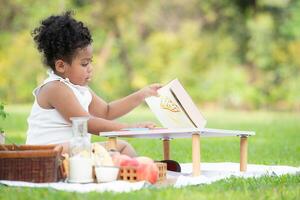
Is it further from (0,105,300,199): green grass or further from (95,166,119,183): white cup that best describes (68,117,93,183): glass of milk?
(0,105,300,199): green grass

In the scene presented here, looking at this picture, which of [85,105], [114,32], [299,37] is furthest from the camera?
[114,32]

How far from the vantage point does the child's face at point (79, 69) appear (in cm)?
477

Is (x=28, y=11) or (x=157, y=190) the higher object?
(x=28, y=11)

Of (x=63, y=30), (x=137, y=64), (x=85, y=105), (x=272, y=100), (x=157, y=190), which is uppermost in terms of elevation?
(x=137, y=64)

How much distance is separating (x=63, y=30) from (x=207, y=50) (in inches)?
746

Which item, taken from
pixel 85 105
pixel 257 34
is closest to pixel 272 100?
pixel 257 34

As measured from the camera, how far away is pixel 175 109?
15.4 feet

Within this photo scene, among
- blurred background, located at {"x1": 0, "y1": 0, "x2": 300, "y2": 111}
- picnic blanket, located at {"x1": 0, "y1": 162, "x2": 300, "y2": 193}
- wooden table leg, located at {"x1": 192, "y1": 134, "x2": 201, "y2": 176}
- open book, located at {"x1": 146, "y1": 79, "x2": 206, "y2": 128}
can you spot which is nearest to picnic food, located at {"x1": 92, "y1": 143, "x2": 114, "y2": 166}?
picnic blanket, located at {"x1": 0, "y1": 162, "x2": 300, "y2": 193}

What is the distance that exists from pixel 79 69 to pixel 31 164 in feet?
3.32

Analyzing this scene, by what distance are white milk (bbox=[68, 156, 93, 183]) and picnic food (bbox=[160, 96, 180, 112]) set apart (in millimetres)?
885

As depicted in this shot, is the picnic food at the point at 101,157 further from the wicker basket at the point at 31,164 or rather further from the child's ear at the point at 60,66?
the child's ear at the point at 60,66

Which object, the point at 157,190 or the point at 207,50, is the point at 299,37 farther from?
the point at 157,190

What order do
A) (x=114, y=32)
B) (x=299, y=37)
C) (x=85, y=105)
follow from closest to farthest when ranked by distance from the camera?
(x=85, y=105) → (x=299, y=37) → (x=114, y=32)

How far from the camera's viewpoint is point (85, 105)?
4820mm
